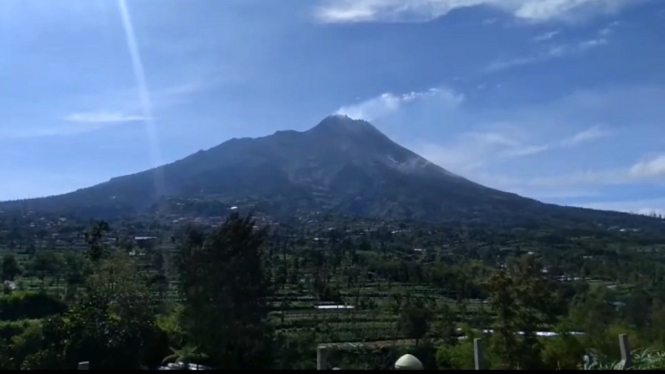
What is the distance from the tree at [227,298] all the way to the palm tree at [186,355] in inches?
5.2

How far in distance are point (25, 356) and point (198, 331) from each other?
4201 millimetres

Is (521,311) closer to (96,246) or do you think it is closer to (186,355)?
(186,355)

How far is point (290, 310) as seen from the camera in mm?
36031

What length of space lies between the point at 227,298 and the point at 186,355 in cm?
166

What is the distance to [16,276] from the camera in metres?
42.1

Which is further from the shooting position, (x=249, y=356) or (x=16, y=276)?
(x=16, y=276)

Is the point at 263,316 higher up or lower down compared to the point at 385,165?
lower down

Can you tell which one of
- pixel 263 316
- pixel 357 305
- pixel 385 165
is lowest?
pixel 357 305

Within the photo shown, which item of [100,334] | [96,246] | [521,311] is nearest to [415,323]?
[96,246]

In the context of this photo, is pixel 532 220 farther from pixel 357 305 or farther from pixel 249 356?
pixel 249 356

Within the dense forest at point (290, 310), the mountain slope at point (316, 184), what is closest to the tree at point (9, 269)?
the dense forest at point (290, 310)

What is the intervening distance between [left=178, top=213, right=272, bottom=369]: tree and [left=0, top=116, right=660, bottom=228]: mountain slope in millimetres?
80010

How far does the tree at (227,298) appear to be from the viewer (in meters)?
15.8

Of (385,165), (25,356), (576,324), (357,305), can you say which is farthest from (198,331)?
(385,165)
